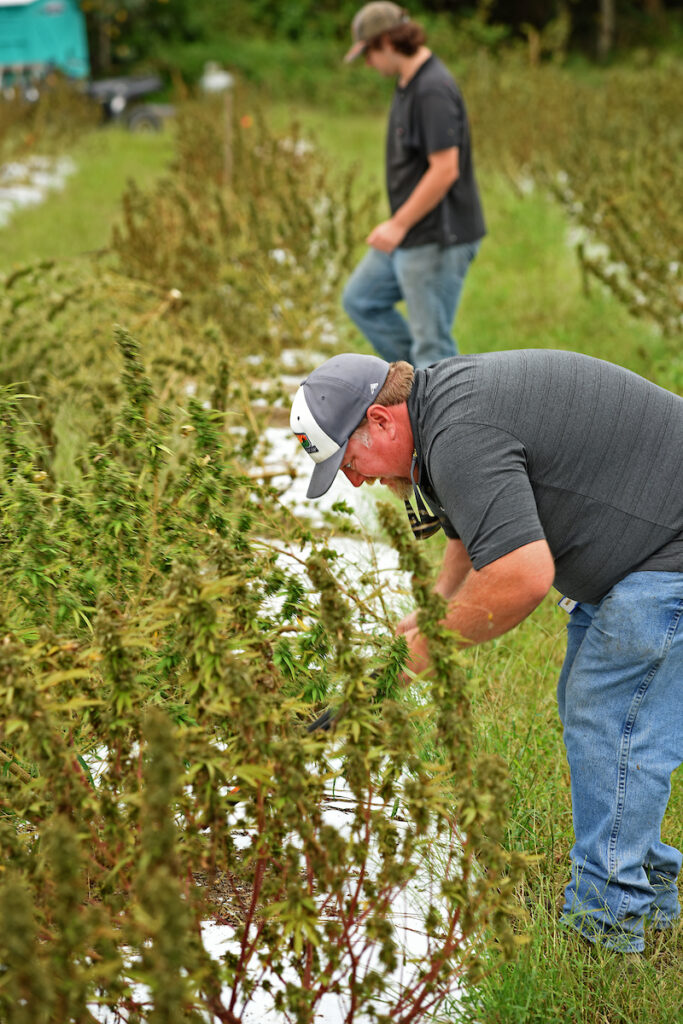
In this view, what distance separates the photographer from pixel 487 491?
6.76 feet

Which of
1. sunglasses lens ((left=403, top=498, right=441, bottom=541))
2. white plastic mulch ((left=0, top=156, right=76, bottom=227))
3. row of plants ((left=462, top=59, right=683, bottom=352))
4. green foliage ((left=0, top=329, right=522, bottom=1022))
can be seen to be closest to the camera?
green foliage ((left=0, top=329, right=522, bottom=1022))

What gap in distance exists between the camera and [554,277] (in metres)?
8.31

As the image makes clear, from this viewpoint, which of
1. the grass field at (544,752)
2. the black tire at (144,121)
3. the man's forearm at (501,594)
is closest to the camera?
the man's forearm at (501,594)

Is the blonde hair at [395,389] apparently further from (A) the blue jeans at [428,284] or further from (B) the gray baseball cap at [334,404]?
(A) the blue jeans at [428,284]

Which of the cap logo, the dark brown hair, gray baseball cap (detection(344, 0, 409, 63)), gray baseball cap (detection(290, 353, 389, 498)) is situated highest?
gray baseball cap (detection(344, 0, 409, 63))

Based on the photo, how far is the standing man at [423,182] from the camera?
16.3 ft

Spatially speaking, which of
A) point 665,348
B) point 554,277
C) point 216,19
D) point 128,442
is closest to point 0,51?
point 216,19

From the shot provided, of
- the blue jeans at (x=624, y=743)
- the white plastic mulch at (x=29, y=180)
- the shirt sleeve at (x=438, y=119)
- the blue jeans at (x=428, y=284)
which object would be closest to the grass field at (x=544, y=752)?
the blue jeans at (x=624, y=743)

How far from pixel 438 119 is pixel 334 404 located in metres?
3.10

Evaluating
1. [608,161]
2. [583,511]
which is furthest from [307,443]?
[608,161]

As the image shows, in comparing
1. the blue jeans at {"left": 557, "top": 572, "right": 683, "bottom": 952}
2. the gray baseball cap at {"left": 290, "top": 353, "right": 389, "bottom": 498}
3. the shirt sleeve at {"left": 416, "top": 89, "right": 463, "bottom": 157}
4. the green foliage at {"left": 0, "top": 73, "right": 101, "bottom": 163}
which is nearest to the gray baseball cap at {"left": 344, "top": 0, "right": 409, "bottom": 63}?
the shirt sleeve at {"left": 416, "top": 89, "right": 463, "bottom": 157}

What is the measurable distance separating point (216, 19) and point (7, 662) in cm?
3154

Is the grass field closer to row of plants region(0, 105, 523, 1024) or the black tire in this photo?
row of plants region(0, 105, 523, 1024)

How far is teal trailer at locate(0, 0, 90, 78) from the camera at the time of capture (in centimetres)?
2138
